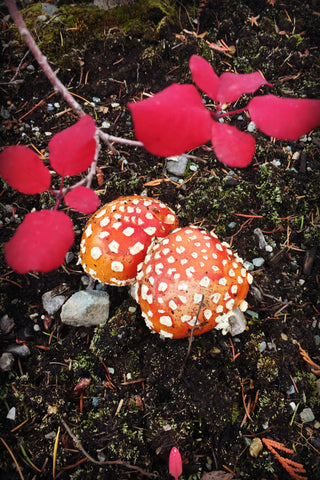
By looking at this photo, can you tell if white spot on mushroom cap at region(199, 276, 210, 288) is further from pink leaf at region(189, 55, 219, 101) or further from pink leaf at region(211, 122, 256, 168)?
pink leaf at region(189, 55, 219, 101)

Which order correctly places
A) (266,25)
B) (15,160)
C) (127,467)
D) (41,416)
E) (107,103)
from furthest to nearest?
(266,25)
(107,103)
(41,416)
(127,467)
(15,160)

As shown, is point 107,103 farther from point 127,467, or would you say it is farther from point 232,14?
point 127,467

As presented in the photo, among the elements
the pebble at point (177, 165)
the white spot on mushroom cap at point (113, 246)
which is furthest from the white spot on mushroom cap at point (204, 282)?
the pebble at point (177, 165)

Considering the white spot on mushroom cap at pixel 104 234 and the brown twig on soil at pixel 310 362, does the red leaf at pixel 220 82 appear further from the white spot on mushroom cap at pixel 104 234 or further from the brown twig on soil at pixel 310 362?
the brown twig on soil at pixel 310 362

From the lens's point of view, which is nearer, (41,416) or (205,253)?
(205,253)

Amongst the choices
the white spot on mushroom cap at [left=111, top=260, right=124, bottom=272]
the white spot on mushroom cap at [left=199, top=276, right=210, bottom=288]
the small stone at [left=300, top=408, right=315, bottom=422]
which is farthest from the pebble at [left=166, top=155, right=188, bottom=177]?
the small stone at [left=300, top=408, right=315, bottom=422]

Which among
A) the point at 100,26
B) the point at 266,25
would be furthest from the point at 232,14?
the point at 100,26
